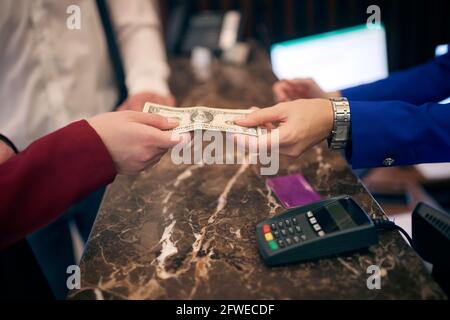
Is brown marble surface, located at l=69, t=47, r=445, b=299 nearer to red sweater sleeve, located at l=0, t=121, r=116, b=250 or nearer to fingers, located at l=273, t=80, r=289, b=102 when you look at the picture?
red sweater sleeve, located at l=0, t=121, r=116, b=250

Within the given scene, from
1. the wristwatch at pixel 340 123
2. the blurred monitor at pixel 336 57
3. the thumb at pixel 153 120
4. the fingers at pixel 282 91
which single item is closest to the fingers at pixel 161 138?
the thumb at pixel 153 120

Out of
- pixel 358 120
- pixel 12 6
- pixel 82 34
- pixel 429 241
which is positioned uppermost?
pixel 12 6

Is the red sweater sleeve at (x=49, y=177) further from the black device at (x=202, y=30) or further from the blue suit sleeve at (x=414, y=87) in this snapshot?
the black device at (x=202, y=30)

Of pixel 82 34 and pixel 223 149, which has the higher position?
pixel 82 34

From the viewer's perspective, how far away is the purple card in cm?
103

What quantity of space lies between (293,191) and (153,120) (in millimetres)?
405

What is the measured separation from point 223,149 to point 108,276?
1.86ft

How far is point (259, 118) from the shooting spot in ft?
3.36

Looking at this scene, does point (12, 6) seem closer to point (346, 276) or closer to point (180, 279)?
point (180, 279)

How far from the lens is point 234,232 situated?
937 mm

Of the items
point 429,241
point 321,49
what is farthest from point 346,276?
point 321,49

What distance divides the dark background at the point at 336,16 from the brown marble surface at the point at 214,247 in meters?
1.41

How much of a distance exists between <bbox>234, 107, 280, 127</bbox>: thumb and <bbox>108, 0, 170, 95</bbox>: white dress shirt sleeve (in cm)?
61

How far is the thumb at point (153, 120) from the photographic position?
3.26 feet
